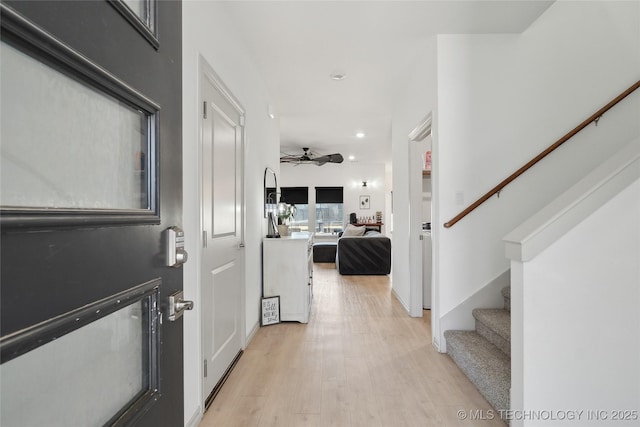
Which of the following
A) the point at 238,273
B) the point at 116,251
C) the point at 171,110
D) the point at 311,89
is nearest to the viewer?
the point at 116,251

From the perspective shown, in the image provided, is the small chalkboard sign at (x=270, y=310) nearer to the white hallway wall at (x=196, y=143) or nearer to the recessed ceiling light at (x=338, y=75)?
the white hallway wall at (x=196, y=143)

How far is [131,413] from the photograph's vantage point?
66 cm

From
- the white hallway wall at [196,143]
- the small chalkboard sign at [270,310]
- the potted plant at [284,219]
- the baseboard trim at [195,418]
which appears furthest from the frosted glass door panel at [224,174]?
the potted plant at [284,219]

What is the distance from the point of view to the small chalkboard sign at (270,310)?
3.59 metres

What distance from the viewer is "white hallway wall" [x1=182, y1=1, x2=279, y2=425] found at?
180 cm

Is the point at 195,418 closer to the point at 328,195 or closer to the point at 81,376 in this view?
the point at 81,376

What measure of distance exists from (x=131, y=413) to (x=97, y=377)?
0.11 meters

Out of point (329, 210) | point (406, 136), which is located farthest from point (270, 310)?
point (329, 210)

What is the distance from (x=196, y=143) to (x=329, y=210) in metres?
8.36

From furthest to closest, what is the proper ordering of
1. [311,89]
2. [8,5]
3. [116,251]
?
[311,89] → [116,251] → [8,5]

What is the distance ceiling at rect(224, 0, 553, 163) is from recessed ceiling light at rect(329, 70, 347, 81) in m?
0.04

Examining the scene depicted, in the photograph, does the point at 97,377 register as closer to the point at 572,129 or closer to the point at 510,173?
the point at 510,173

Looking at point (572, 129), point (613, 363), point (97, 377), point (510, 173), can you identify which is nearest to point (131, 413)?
point (97, 377)

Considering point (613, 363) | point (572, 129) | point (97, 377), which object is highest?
point (572, 129)
